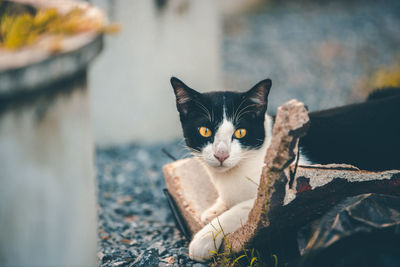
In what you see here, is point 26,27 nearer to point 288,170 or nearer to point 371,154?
point 288,170

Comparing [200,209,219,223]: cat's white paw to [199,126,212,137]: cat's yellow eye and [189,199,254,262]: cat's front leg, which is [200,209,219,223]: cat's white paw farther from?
[199,126,212,137]: cat's yellow eye

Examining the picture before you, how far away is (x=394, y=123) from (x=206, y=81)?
228 centimetres

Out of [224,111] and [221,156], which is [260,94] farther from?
[221,156]

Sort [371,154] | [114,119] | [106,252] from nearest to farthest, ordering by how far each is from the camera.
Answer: [371,154]
[106,252]
[114,119]

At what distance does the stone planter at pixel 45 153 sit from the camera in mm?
1076

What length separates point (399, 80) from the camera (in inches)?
152

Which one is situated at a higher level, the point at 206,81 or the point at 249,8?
the point at 249,8

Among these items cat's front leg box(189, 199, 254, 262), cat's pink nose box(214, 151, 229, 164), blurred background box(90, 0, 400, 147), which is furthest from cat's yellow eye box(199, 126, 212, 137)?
blurred background box(90, 0, 400, 147)

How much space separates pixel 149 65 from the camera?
3635mm

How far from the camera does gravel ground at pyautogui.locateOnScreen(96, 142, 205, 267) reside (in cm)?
187

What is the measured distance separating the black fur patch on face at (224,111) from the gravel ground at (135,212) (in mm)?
326

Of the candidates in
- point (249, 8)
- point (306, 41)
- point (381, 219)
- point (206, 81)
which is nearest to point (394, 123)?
point (381, 219)

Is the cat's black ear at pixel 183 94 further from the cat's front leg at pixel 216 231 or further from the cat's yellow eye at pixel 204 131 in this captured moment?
the cat's front leg at pixel 216 231

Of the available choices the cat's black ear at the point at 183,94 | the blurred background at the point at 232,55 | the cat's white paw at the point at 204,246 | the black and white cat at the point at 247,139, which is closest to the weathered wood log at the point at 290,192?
the cat's white paw at the point at 204,246
